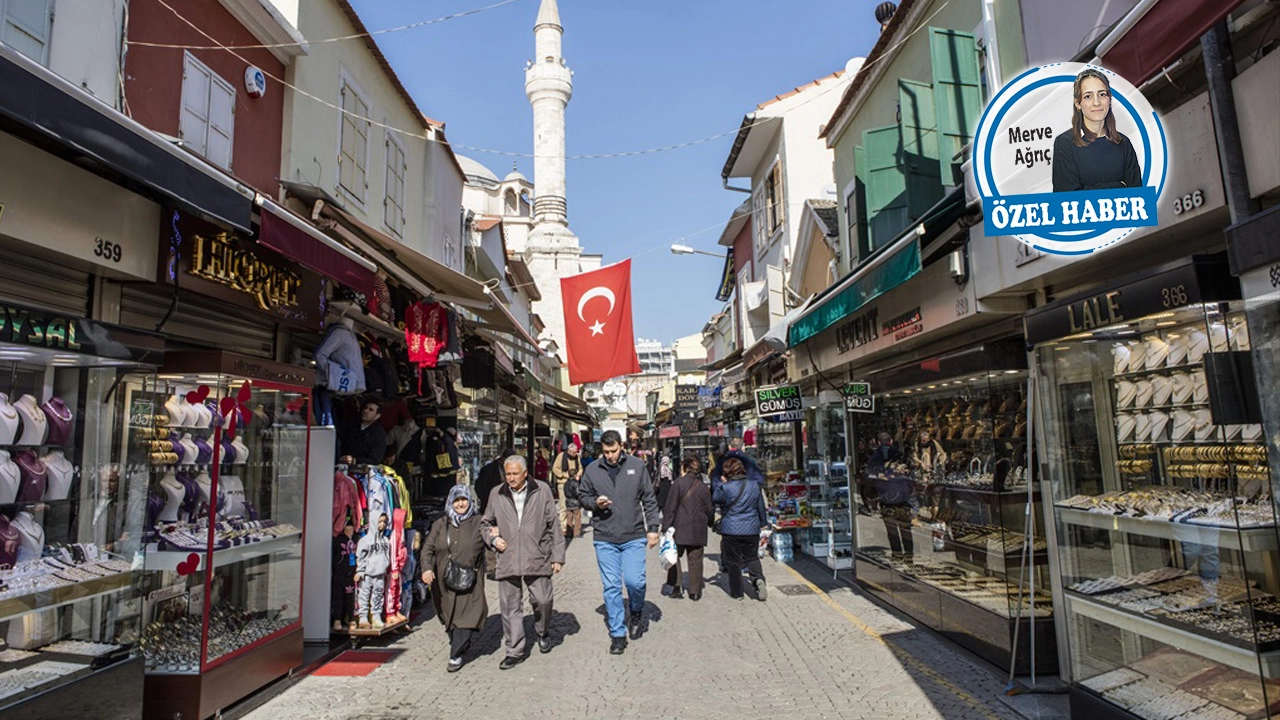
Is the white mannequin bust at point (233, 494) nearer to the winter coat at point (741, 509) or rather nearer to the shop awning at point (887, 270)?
the winter coat at point (741, 509)

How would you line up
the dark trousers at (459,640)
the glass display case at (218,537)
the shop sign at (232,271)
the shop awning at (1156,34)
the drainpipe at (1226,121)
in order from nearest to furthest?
1. the shop awning at (1156,34)
2. the drainpipe at (1226,121)
3. the glass display case at (218,537)
4. the shop sign at (232,271)
5. the dark trousers at (459,640)

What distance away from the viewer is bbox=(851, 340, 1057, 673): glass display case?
6191mm

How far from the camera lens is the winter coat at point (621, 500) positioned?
23.6 ft

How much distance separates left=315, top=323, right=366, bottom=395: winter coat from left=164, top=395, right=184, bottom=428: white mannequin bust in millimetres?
1758

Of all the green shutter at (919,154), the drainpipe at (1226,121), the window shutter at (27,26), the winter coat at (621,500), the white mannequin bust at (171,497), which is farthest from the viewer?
the green shutter at (919,154)

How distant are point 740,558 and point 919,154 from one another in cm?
540

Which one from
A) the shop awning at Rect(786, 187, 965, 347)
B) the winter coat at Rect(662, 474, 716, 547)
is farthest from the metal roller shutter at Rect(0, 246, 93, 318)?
the winter coat at Rect(662, 474, 716, 547)

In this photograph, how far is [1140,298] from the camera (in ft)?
13.2

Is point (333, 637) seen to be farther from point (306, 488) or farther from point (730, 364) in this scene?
point (730, 364)

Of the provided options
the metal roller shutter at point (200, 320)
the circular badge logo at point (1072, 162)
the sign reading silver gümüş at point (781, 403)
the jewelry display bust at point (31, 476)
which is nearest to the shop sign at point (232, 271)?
the metal roller shutter at point (200, 320)

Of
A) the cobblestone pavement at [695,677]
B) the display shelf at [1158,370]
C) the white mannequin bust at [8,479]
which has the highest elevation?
the display shelf at [1158,370]

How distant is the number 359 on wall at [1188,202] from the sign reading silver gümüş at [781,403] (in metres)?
8.12

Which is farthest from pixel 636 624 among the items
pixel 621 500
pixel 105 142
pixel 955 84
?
pixel 955 84

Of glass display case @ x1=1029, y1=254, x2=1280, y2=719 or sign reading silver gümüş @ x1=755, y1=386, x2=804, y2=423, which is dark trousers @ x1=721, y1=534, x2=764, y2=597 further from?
glass display case @ x1=1029, y1=254, x2=1280, y2=719
